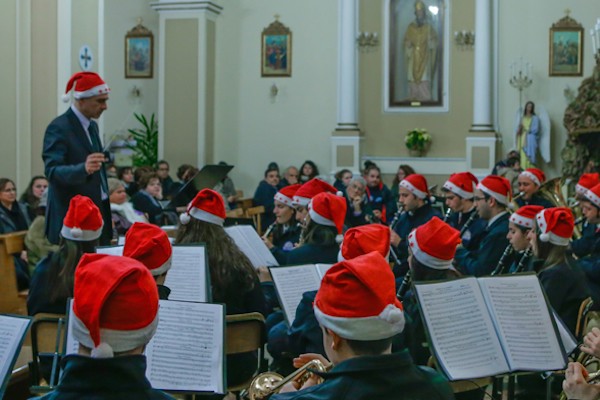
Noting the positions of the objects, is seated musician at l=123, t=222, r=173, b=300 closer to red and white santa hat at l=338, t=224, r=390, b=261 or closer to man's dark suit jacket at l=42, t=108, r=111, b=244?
red and white santa hat at l=338, t=224, r=390, b=261

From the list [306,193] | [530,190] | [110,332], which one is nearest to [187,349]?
[110,332]

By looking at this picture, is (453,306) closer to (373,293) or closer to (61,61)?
(373,293)

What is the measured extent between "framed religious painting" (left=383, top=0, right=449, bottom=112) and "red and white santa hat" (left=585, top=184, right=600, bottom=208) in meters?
9.41

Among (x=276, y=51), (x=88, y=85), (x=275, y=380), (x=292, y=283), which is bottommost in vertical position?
(x=275, y=380)

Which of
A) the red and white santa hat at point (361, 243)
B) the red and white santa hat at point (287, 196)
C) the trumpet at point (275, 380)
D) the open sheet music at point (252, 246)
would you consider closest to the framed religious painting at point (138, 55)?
the red and white santa hat at point (287, 196)

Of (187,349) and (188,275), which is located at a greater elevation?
(188,275)

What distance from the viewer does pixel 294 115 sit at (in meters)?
18.1

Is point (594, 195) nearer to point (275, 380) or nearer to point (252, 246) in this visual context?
point (252, 246)

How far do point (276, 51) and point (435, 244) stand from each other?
13.7 metres

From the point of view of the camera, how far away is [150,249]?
418 cm

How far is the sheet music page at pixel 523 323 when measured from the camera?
4.17 metres

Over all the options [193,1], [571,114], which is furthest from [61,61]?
[571,114]

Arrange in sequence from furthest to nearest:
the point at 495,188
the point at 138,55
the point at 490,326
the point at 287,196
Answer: the point at 138,55
the point at 287,196
the point at 495,188
the point at 490,326

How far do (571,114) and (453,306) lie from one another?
12.3m
